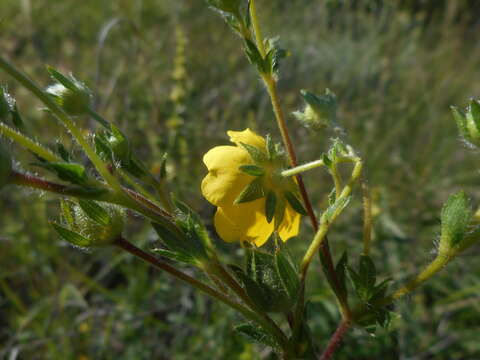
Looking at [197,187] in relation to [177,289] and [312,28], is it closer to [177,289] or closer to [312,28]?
[177,289]

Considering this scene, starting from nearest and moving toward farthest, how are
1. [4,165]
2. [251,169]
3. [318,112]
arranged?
[4,165], [251,169], [318,112]

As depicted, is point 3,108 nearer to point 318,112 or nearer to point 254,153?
point 254,153

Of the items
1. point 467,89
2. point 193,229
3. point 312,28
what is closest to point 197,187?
point 193,229

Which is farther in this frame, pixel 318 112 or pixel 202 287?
pixel 318 112

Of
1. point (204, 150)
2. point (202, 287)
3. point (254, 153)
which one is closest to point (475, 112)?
point (254, 153)

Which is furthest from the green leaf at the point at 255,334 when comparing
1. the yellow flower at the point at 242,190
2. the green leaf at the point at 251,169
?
the green leaf at the point at 251,169

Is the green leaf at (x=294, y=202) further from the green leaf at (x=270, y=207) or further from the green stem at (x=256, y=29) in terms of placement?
the green stem at (x=256, y=29)
